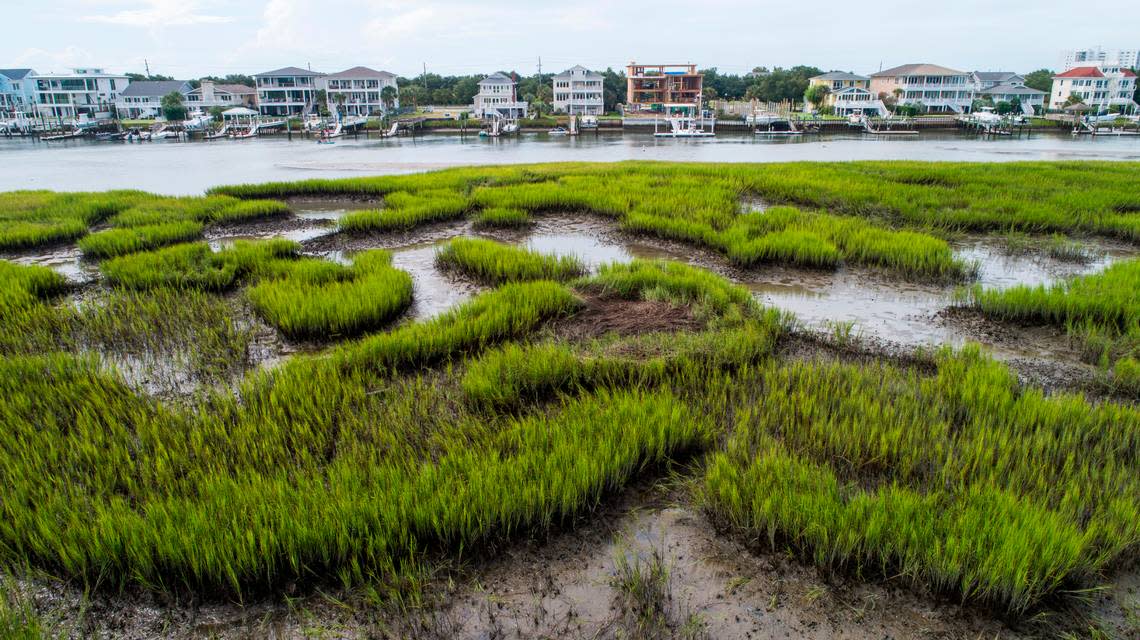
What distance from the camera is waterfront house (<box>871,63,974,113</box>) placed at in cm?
6269

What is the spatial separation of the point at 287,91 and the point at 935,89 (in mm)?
68776

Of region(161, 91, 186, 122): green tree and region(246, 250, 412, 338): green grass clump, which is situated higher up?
region(161, 91, 186, 122): green tree

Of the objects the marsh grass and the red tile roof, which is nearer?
the marsh grass

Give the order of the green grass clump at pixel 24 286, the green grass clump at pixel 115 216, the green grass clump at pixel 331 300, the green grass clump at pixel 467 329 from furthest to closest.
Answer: the green grass clump at pixel 115 216 → the green grass clump at pixel 24 286 → the green grass clump at pixel 331 300 → the green grass clump at pixel 467 329

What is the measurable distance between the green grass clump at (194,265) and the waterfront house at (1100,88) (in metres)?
82.0

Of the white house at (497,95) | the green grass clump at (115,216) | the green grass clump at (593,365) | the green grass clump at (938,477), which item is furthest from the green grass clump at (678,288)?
the white house at (497,95)

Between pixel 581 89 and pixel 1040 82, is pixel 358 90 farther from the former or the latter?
pixel 1040 82

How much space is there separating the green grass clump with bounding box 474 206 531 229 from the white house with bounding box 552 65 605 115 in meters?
60.4

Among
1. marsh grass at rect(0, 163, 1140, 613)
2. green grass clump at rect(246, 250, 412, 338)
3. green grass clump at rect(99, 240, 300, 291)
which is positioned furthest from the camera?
green grass clump at rect(99, 240, 300, 291)

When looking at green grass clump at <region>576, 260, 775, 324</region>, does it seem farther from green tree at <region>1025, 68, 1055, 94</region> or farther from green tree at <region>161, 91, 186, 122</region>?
green tree at <region>1025, 68, 1055, 94</region>

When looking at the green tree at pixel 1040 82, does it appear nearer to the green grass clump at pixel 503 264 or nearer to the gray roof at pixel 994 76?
the gray roof at pixel 994 76

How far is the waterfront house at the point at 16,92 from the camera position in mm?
61969

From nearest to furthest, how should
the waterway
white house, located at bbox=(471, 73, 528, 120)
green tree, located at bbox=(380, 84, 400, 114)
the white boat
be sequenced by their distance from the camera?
the waterway → the white boat → white house, located at bbox=(471, 73, 528, 120) → green tree, located at bbox=(380, 84, 400, 114)

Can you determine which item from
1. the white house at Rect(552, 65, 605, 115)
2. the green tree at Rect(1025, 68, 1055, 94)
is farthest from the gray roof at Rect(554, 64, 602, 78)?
the green tree at Rect(1025, 68, 1055, 94)
